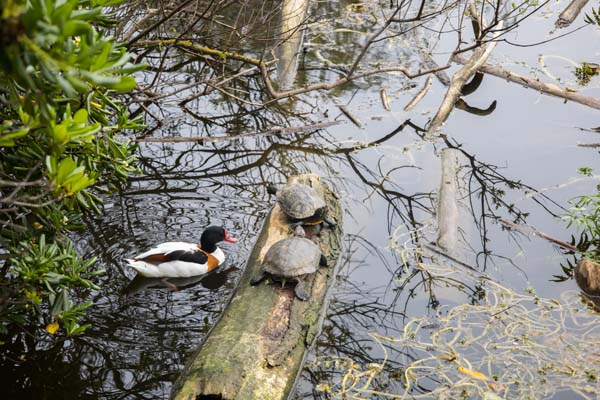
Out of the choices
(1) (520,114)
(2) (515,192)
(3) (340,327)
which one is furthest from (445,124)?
(3) (340,327)

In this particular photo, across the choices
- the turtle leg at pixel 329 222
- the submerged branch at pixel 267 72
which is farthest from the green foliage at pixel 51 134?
the submerged branch at pixel 267 72

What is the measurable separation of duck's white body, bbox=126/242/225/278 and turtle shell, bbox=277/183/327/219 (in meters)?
0.82

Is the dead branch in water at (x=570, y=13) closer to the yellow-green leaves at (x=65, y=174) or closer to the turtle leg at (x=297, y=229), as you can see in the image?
the turtle leg at (x=297, y=229)

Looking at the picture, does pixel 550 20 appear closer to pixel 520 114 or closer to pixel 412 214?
pixel 520 114

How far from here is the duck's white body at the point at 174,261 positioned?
6043 millimetres

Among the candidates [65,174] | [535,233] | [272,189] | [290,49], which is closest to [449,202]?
[535,233]

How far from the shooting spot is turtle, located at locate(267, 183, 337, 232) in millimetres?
6227

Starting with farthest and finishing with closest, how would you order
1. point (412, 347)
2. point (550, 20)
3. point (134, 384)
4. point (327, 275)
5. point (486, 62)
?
point (550, 20) → point (486, 62) → point (327, 275) → point (412, 347) → point (134, 384)

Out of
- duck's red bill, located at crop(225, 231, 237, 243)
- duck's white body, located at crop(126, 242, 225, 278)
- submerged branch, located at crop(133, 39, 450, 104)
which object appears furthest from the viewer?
submerged branch, located at crop(133, 39, 450, 104)

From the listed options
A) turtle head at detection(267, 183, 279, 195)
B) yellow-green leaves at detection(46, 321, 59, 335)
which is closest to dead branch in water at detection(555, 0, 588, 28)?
turtle head at detection(267, 183, 279, 195)

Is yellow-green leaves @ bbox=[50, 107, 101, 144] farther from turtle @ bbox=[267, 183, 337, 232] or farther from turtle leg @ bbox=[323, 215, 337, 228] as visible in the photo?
turtle leg @ bbox=[323, 215, 337, 228]

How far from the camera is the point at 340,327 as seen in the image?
5660 mm

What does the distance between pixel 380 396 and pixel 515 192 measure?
12.0 ft

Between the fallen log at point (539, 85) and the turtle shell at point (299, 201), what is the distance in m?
4.33
